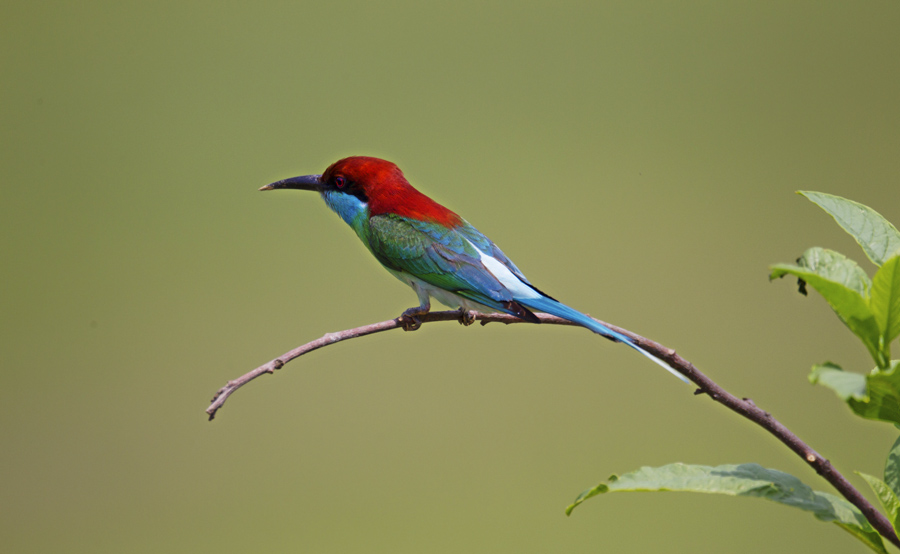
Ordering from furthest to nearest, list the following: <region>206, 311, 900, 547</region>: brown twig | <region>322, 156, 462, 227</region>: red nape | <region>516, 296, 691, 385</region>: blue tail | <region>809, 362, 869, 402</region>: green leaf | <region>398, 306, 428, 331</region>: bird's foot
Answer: <region>322, 156, 462, 227</region>: red nape < <region>398, 306, 428, 331</region>: bird's foot < <region>516, 296, 691, 385</region>: blue tail < <region>206, 311, 900, 547</region>: brown twig < <region>809, 362, 869, 402</region>: green leaf

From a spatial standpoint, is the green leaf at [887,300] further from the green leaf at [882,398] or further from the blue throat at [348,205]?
the blue throat at [348,205]

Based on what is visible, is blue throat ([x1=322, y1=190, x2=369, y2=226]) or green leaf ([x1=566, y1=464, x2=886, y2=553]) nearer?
green leaf ([x1=566, y1=464, x2=886, y2=553])

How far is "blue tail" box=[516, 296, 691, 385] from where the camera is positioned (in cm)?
69

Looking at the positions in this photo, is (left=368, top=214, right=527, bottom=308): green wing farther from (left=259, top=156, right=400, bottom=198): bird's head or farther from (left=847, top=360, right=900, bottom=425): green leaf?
(left=847, top=360, right=900, bottom=425): green leaf

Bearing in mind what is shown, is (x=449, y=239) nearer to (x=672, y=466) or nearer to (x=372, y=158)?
(x=372, y=158)

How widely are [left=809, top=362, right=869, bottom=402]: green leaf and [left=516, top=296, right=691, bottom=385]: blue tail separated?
25 cm

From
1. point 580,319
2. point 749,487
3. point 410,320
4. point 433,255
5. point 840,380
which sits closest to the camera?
point 840,380

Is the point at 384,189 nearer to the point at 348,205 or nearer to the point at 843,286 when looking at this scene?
the point at 348,205

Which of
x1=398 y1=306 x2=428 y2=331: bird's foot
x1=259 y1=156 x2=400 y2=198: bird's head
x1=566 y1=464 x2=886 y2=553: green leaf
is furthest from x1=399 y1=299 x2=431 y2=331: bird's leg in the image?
x1=566 y1=464 x2=886 y2=553: green leaf

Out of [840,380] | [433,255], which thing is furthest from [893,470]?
[433,255]

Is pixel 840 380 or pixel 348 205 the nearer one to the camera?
pixel 840 380

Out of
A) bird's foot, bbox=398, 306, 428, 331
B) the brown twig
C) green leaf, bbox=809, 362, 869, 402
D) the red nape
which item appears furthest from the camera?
the red nape

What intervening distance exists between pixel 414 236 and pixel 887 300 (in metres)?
0.77

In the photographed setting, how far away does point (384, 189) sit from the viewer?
1.18 meters
